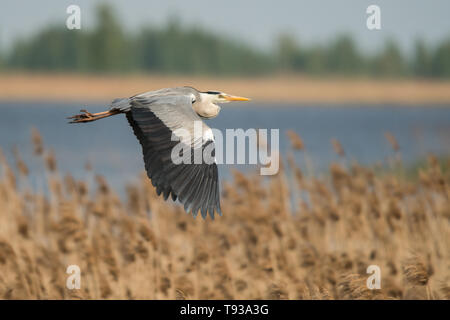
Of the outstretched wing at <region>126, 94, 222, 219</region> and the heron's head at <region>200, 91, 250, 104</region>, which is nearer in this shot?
the outstretched wing at <region>126, 94, 222, 219</region>

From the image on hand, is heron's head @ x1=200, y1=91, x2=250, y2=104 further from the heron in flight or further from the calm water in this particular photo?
the calm water

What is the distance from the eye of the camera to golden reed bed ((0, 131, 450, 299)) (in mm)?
5199

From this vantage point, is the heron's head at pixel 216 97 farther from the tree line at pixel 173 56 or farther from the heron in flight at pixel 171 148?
the tree line at pixel 173 56

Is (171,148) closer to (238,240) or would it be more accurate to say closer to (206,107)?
(206,107)

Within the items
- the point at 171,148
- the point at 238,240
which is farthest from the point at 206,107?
the point at 238,240

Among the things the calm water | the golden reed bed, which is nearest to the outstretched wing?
the golden reed bed

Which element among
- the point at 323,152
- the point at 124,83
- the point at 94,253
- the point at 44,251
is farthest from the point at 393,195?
the point at 124,83

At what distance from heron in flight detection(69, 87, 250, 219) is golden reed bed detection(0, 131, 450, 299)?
1.11 meters

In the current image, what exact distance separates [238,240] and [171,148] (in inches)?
98.7

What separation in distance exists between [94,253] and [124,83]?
112ft

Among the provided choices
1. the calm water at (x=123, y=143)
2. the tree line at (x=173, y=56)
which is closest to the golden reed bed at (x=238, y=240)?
the calm water at (x=123, y=143)

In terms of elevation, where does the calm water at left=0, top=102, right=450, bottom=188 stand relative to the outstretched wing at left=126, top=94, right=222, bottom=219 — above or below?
below

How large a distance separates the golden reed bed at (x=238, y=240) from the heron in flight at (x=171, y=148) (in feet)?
3.63

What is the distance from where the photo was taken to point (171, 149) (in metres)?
3.81
